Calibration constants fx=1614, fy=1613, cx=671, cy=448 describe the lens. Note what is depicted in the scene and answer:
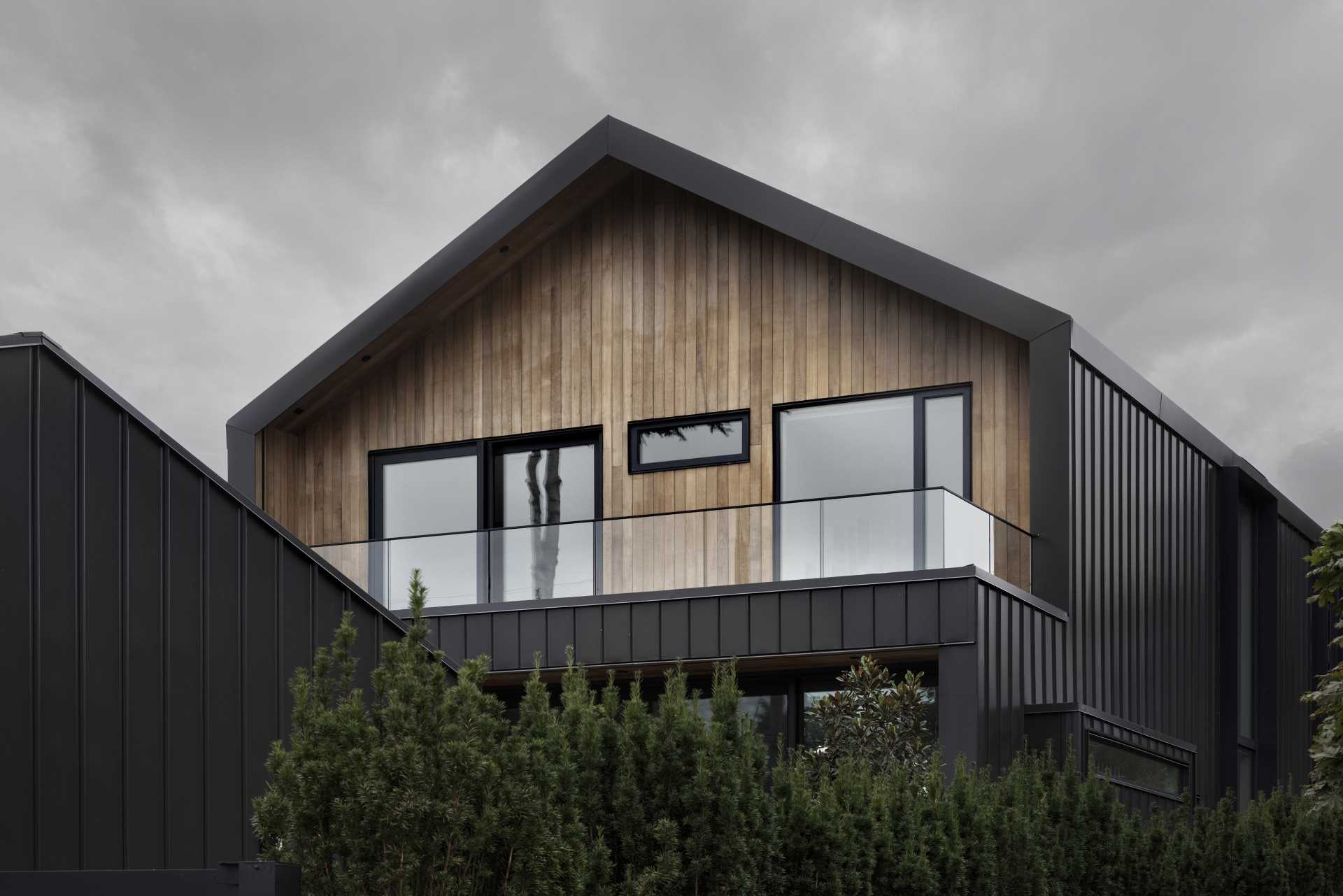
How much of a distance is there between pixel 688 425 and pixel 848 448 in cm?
197

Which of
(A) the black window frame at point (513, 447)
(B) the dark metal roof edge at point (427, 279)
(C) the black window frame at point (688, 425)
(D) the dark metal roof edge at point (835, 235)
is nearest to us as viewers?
(D) the dark metal roof edge at point (835, 235)

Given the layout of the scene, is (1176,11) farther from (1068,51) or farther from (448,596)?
(448,596)

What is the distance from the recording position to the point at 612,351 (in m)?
18.6

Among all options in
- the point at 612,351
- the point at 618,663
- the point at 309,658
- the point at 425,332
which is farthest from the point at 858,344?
the point at 309,658

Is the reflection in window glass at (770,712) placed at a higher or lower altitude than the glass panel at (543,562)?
lower

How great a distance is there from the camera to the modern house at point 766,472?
15023 millimetres

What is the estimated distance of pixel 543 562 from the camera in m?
16.5

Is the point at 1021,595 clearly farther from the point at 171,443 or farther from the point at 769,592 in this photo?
the point at 171,443

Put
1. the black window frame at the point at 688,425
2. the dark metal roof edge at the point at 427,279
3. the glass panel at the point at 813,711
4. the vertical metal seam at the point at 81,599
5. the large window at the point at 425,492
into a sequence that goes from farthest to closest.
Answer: the large window at the point at 425,492, the dark metal roof edge at the point at 427,279, the black window frame at the point at 688,425, the glass panel at the point at 813,711, the vertical metal seam at the point at 81,599

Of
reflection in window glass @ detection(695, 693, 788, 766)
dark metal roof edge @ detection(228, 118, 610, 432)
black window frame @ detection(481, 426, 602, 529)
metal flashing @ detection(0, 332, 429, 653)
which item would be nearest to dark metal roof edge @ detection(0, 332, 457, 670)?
metal flashing @ detection(0, 332, 429, 653)

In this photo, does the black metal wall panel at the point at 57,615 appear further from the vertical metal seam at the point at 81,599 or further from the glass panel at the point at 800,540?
the glass panel at the point at 800,540

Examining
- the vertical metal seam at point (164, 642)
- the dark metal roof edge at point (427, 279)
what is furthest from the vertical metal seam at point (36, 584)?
the dark metal roof edge at point (427, 279)

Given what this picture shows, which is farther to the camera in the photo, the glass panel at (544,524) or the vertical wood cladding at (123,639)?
the glass panel at (544,524)

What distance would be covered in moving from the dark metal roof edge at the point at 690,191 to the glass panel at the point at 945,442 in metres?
1.13
